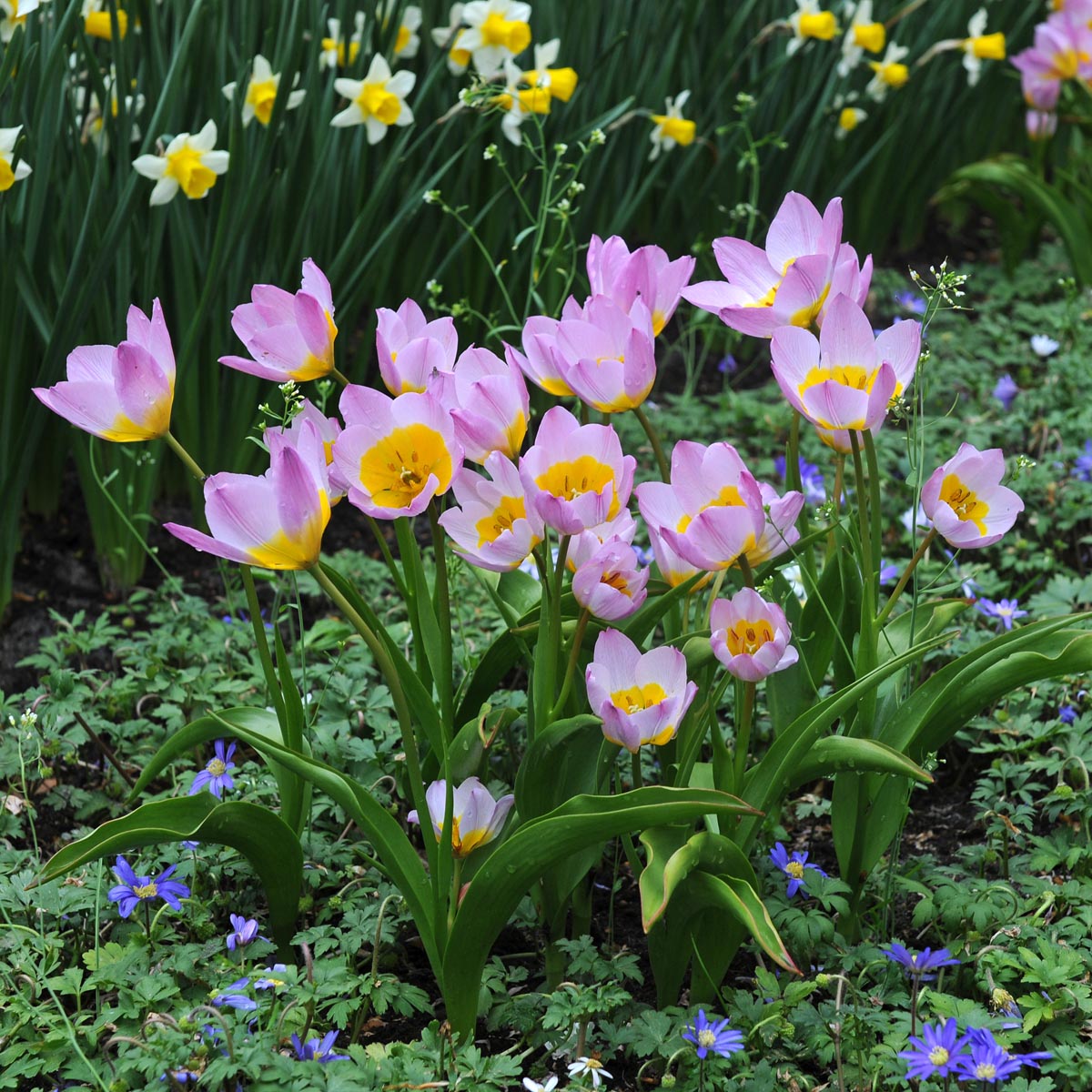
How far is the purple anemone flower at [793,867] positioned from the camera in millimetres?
1320

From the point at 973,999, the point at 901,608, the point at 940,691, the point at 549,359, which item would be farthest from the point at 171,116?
the point at 973,999

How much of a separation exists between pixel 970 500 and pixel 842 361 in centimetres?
20

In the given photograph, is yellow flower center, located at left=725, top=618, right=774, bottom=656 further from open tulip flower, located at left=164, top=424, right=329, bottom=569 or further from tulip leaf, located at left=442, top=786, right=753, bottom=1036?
open tulip flower, located at left=164, top=424, right=329, bottom=569

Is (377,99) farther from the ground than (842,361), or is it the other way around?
(377,99)

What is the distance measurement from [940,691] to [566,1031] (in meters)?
0.51

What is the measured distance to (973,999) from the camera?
52.2 inches

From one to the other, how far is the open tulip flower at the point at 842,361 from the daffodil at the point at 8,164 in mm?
1240

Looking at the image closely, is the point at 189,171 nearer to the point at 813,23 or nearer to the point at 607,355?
the point at 607,355

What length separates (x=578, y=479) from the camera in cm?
115

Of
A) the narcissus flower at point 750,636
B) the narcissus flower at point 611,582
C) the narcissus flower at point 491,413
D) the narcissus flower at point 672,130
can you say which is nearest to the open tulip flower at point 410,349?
the narcissus flower at point 491,413

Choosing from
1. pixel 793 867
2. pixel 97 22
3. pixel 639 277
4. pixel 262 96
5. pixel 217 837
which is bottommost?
pixel 793 867

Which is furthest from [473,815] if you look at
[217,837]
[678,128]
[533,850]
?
[678,128]

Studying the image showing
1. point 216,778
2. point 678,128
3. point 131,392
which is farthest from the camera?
point 678,128

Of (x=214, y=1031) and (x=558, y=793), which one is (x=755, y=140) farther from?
(x=214, y=1031)
